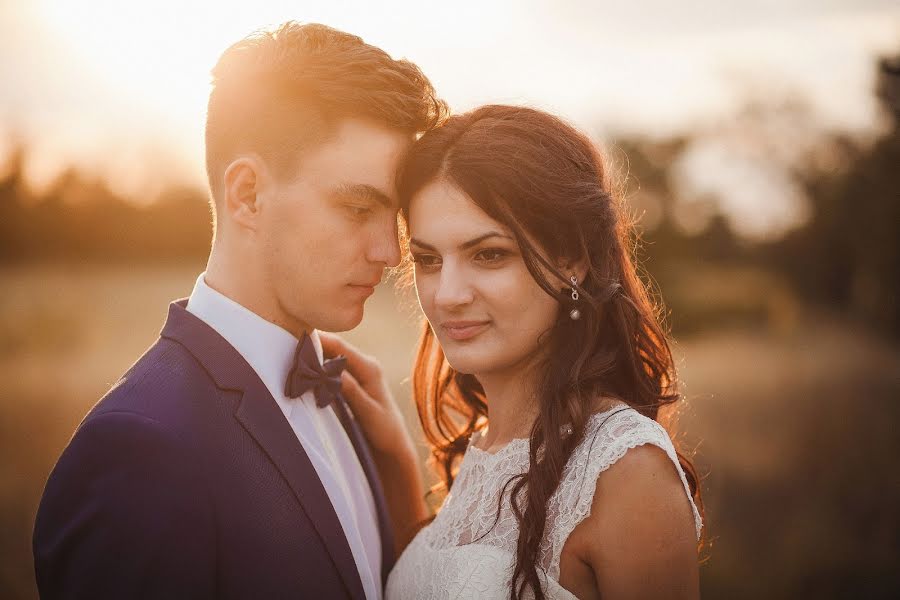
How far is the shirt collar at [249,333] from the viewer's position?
8.34ft

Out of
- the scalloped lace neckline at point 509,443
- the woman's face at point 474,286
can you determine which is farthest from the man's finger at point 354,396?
the woman's face at point 474,286

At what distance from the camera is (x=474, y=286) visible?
257 cm

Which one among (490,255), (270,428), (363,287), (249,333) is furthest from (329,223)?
(270,428)

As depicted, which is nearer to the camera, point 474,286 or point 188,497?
point 188,497

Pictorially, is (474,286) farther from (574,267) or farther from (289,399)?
(289,399)

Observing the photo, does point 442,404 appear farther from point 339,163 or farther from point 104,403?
point 104,403

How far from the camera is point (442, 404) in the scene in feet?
11.3

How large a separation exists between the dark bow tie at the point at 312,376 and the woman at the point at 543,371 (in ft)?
1.48

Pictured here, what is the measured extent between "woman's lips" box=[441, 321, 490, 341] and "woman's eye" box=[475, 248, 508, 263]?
0.22 metres

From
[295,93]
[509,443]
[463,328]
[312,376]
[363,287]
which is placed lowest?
[509,443]

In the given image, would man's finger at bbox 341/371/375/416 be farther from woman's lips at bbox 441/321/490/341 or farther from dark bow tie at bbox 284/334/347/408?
woman's lips at bbox 441/321/490/341

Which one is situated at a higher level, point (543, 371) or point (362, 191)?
point (362, 191)

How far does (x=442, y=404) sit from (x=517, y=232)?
121 cm

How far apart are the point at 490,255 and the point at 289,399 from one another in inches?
34.5
